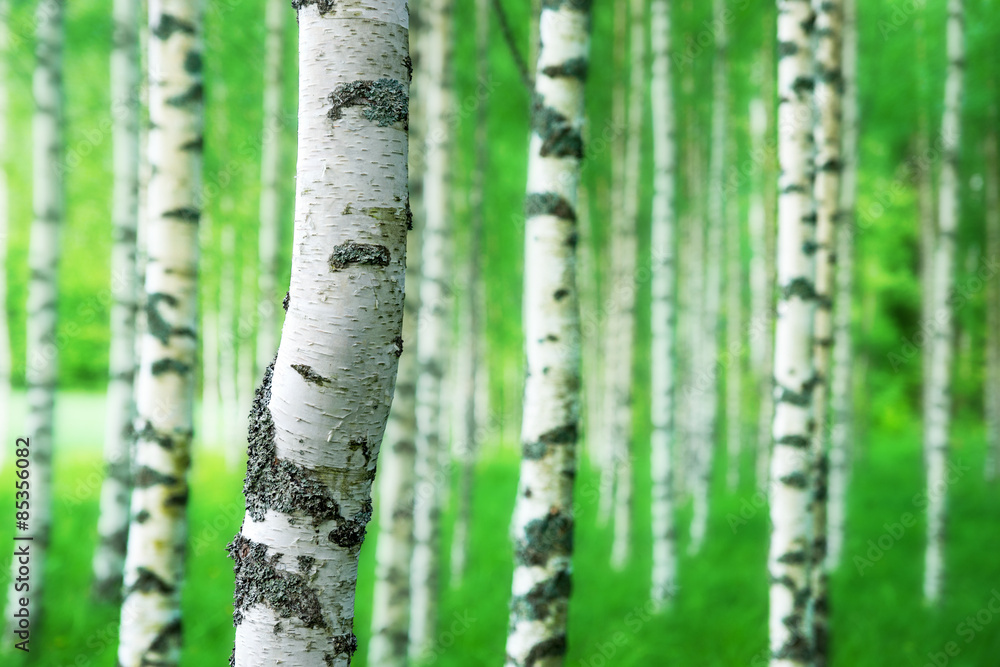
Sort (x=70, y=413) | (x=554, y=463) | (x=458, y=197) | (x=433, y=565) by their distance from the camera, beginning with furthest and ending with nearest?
(x=70, y=413)
(x=458, y=197)
(x=433, y=565)
(x=554, y=463)

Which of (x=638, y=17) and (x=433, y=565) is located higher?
(x=638, y=17)

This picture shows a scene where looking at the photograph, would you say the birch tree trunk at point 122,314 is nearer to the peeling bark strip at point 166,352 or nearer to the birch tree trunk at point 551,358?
the peeling bark strip at point 166,352

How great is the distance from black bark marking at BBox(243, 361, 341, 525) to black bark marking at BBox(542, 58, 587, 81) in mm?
1825

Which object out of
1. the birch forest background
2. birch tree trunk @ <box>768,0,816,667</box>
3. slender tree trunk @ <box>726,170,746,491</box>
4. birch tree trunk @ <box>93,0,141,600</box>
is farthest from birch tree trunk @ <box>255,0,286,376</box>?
slender tree trunk @ <box>726,170,746,491</box>

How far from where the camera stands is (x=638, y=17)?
7.27m

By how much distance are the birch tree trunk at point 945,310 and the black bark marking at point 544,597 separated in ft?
16.2

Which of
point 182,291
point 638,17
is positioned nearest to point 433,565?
point 182,291

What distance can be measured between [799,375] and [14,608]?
490 cm

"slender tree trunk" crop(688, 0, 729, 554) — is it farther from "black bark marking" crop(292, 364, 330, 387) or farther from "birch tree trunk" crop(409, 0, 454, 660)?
"black bark marking" crop(292, 364, 330, 387)

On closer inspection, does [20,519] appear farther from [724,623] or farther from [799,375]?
[724,623]

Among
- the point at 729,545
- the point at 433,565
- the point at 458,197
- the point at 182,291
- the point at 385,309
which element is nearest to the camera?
the point at 385,309

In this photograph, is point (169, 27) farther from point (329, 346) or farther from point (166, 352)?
point (329, 346)

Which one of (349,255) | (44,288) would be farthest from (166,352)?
(44,288)

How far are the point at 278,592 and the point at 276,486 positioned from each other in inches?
7.5
